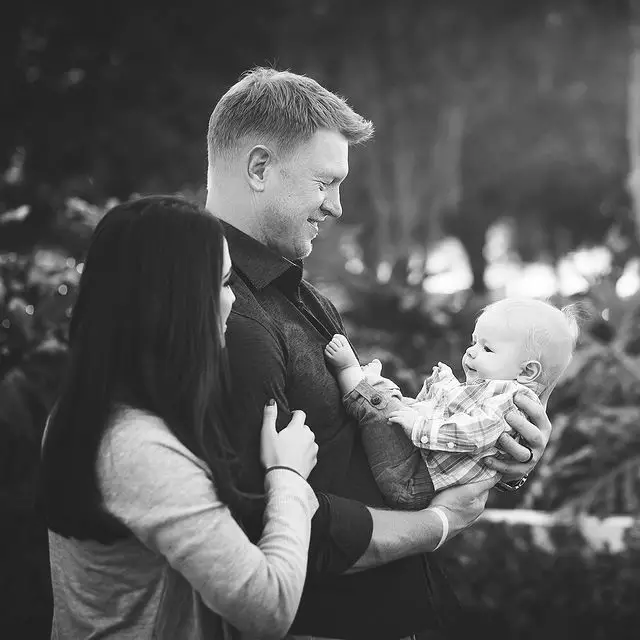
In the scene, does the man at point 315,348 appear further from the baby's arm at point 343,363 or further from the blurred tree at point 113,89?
the blurred tree at point 113,89

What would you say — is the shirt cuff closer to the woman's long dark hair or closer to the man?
the man

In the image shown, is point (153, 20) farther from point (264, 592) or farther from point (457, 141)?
point (457, 141)

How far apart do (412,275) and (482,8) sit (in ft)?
51.6

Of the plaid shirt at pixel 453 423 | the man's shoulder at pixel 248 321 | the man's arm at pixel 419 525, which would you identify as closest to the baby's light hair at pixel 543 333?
the plaid shirt at pixel 453 423

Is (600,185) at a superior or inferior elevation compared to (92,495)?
superior

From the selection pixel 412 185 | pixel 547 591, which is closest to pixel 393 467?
pixel 547 591

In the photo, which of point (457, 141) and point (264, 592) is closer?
point (264, 592)

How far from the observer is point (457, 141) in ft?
81.1

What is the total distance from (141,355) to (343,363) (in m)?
0.70

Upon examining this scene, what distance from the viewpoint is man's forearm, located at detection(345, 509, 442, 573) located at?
2.36 metres

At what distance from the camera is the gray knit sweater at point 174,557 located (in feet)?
6.34

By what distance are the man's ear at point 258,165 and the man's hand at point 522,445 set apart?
37.9 inches

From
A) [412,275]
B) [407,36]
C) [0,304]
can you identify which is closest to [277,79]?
[0,304]

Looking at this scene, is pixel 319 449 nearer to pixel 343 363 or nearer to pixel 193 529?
pixel 343 363
